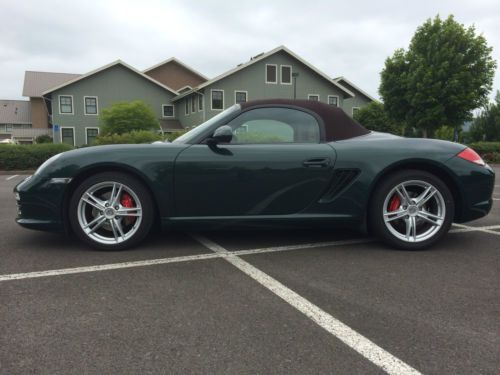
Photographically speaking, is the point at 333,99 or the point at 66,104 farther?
the point at 333,99

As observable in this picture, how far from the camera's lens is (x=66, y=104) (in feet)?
105

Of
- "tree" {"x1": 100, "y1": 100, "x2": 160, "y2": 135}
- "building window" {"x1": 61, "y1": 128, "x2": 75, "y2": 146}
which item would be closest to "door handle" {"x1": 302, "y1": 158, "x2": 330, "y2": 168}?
"tree" {"x1": 100, "y1": 100, "x2": 160, "y2": 135}

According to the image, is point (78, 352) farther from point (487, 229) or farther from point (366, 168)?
point (487, 229)

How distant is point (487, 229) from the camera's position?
4.43 metres

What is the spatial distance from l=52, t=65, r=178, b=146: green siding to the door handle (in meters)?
31.6

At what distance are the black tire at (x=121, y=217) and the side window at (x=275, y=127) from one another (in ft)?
2.97

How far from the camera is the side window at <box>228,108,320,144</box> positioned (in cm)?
361

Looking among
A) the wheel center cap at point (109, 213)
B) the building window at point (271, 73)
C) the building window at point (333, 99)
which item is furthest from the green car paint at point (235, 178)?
the building window at point (333, 99)

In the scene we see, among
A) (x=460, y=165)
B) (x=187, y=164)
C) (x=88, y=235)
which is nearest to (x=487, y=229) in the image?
(x=460, y=165)

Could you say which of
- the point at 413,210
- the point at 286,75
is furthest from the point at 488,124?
the point at 413,210

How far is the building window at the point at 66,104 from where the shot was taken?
31.7 m

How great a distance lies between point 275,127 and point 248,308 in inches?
71.5

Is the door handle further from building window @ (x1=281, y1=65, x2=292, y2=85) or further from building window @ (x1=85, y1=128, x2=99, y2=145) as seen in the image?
building window @ (x1=85, y1=128, x2=99, y2=145)

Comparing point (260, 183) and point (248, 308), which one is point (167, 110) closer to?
point (260, 183)
